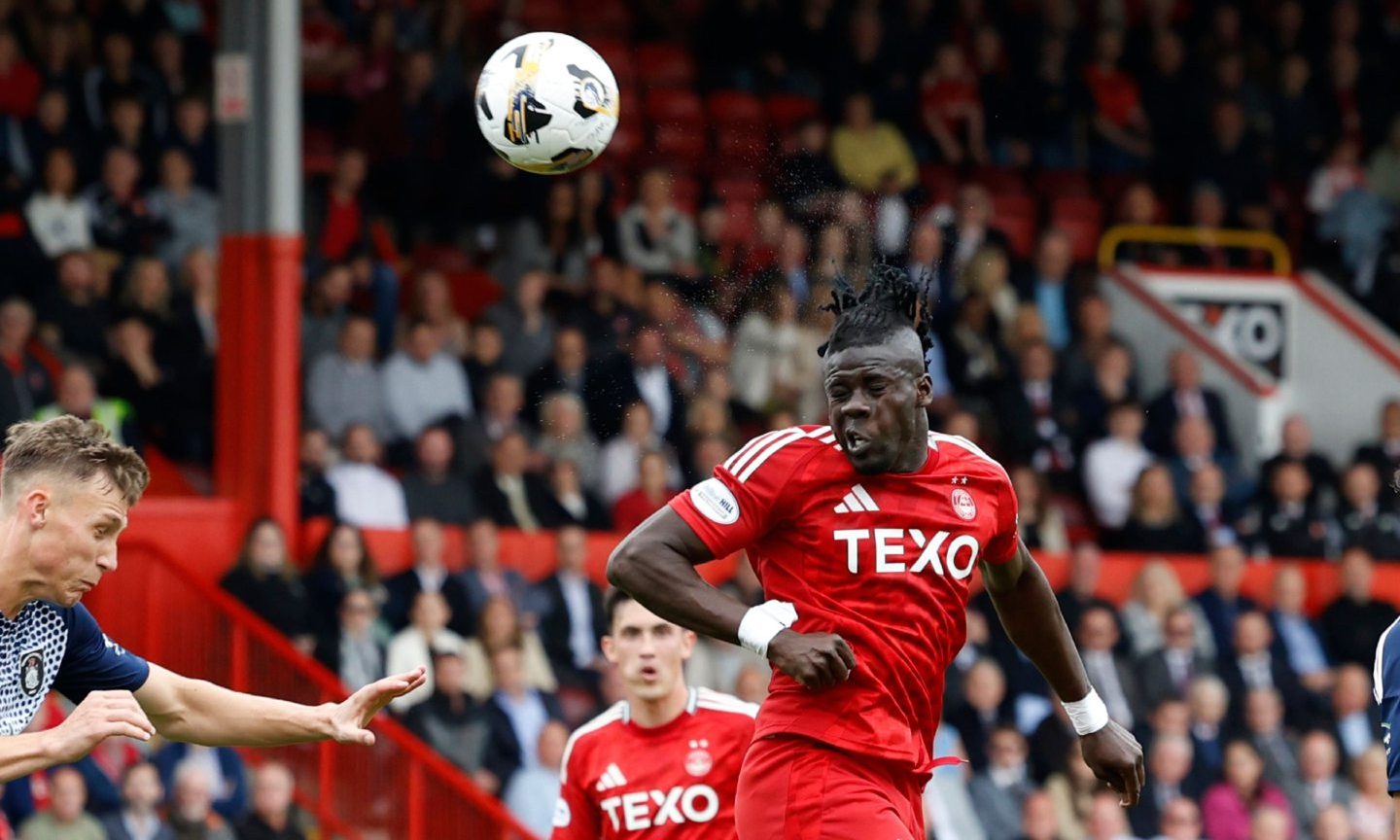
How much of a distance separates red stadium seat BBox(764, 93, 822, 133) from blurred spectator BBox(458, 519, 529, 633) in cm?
482

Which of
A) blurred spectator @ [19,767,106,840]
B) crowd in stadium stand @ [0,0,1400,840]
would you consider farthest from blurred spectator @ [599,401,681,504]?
blurred spectator @ [19,767,106,840]

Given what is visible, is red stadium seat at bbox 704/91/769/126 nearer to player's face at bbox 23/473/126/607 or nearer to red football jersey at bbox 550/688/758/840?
red football jersey at bbox 550/688/758/840

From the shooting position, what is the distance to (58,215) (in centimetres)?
1269

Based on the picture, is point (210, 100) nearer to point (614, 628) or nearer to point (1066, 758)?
point (1066, 758)

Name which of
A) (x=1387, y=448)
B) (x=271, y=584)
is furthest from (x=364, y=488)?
(x=1387, y=448)

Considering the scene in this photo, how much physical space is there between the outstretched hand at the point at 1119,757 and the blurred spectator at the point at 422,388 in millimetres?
6790

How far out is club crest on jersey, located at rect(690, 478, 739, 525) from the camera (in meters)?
5.80

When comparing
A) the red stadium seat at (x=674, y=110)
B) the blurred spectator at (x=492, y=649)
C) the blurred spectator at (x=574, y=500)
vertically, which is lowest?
the blurred spectator at (x=492, y=649)

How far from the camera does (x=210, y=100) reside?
1404 centimetres

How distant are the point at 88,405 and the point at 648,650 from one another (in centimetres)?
498

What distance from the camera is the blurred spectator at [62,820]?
9.80 metres

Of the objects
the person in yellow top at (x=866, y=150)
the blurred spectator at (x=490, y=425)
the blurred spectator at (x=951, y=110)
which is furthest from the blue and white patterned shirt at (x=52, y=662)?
the blurred spectator at (x=951, y=110)

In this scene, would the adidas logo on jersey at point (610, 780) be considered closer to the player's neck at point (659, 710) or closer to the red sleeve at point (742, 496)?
the player's neck at point (659, 710)

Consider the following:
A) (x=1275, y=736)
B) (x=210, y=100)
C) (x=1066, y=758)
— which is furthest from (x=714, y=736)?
(x=210, y=100)
